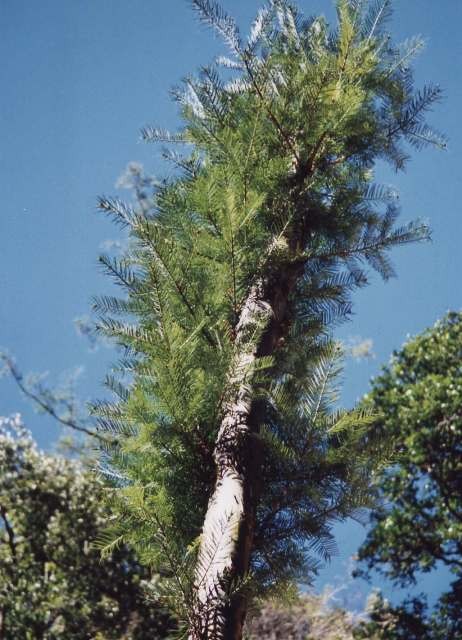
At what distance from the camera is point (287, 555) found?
6.45ft

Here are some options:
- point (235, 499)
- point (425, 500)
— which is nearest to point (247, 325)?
point (235, 499)

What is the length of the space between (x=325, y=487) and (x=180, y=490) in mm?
571

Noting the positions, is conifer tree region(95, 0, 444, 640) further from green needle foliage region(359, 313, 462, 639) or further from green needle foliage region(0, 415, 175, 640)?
green needle foliage region(0, 415, 175, 640)

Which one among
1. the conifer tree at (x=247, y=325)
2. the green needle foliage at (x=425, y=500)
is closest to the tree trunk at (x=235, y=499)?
the conifer tree at (x=247, y=325)

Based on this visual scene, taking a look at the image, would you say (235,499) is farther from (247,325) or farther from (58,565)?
(58,565)

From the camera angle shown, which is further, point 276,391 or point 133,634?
point 133,634

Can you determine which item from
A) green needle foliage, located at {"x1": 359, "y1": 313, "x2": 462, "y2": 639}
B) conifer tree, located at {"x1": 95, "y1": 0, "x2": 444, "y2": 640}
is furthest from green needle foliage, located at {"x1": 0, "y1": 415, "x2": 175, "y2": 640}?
conifer tree, located at {"x1": 95, "y1": 0, "x2": 444, "y2": 640}

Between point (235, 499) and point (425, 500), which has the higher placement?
point (425, 500)

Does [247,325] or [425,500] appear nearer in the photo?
[247,325]

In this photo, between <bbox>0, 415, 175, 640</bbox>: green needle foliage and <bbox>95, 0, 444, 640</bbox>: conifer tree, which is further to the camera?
→ <bbox>0, 415, 175, 640</bbox>: green needle foliage

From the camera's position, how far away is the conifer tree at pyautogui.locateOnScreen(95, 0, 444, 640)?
1724 mm

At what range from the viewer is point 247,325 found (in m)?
2.25

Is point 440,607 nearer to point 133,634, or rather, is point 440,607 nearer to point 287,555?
point 133,634

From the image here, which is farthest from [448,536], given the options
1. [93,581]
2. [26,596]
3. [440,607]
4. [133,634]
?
[26,596]
